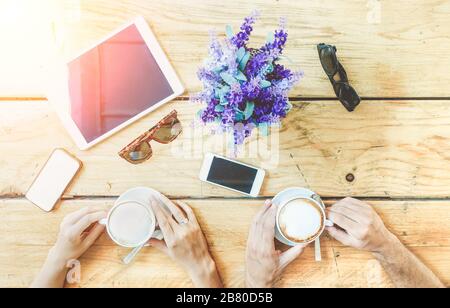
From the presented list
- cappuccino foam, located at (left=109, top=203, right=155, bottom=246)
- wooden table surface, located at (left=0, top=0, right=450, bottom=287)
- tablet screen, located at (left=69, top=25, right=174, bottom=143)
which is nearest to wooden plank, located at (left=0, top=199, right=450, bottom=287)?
wooden table surface, located at (left=0, top=0, right=450, bottom=287)

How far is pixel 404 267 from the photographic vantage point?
1128mm

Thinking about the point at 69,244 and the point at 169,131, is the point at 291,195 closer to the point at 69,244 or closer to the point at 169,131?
the point at 169,131

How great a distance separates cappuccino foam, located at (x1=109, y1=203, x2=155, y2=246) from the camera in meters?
1.05

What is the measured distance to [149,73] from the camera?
114cm

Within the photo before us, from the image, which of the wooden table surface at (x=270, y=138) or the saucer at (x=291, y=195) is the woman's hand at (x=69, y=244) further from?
the saucer at (x=291, y=195)

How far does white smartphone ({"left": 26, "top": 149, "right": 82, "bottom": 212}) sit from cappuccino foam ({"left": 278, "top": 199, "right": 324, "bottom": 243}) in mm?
535

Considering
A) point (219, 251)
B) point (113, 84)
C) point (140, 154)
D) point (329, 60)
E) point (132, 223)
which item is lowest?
point (219, 251)

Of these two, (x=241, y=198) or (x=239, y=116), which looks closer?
(x=239, y=116)

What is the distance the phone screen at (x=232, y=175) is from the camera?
1.15m

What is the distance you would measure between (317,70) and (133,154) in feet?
1.70

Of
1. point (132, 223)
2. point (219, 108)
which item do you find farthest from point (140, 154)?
point (219, 108)

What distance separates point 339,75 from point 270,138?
0.23m

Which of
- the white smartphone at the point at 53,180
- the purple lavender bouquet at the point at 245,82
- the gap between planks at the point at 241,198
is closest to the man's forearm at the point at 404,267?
the gap between planks at the point at 241,198

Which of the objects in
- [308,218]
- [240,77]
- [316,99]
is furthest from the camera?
[316,99]
